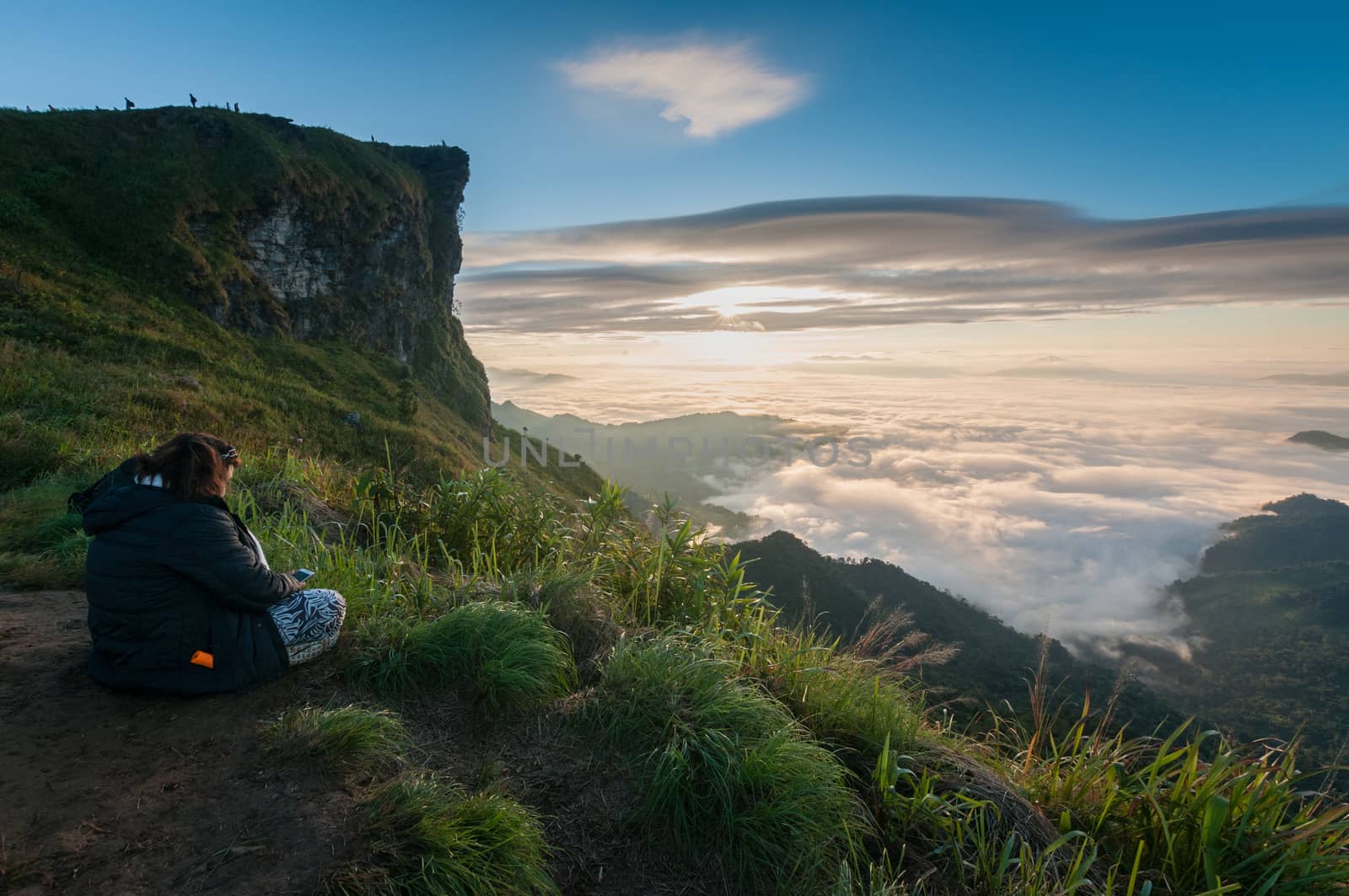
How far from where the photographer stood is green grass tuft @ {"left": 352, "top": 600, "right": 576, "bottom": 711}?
3941 millimetres

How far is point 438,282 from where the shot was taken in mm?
66438

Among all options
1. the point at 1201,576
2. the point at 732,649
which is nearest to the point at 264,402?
the point at 732,649

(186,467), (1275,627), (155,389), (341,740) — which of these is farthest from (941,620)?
(1275,627)

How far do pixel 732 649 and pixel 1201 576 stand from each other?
525ft

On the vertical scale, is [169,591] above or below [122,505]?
below

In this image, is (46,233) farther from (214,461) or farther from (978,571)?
(978,571)

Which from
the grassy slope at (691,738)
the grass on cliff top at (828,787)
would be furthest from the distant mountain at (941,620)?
the grass on cliff top at (828,787)

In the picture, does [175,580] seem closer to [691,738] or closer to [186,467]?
[186,467]

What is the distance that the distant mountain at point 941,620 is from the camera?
28.9 meters

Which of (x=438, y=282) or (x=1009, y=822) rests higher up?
(x=438, y=282)

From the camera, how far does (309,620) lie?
155 inches

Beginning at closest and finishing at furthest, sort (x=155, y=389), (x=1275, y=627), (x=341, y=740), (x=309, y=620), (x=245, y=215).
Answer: (x=341, y=740), (x=309, y=620), (x=155, y=389), (x=245, y=215), (x=1275, y=627)

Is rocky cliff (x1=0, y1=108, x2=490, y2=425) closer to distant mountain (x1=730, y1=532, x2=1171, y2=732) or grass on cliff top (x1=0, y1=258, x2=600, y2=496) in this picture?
grass on cliff top (x1=0, y1=258, x2=600, y2=496)

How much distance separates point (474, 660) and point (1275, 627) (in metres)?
117
